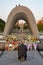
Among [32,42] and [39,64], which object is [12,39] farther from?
[39,64]

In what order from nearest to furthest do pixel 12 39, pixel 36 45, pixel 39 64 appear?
pixel 39 64 < pixel 12 39 < pixel 36 45

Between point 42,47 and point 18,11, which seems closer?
point 42,47

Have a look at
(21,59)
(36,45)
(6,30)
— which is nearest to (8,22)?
(6,30)

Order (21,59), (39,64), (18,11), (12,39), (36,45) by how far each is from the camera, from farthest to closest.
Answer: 1. (18,11)
2. (36,45)
3. (12,39)
4. (21,59)
5. (39,64)

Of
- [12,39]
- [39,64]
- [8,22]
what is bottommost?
[39,64]

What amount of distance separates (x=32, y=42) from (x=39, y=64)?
5.05m

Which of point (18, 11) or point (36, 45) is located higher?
point (18, 11)

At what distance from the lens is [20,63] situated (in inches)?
402

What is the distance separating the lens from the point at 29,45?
49.3 ft

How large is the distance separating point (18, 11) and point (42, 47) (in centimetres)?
823

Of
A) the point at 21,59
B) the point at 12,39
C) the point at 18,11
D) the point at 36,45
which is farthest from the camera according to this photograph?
the point at 18,11

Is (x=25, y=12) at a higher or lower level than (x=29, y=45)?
higher

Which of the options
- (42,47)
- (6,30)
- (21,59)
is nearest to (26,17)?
(6,30)

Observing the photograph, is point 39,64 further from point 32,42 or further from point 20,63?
point 32,42
